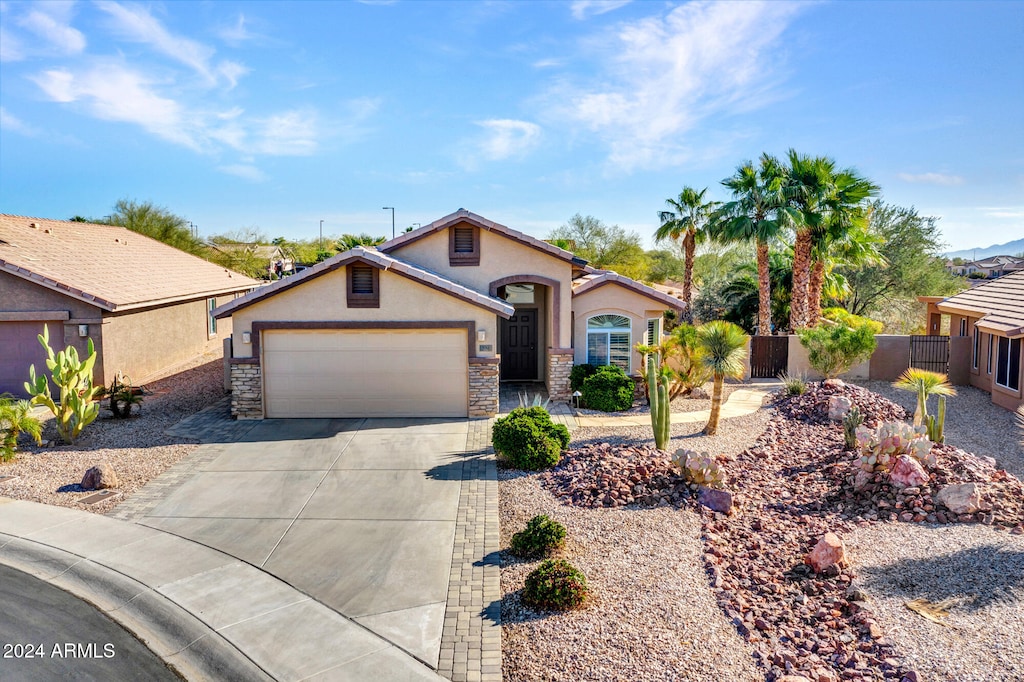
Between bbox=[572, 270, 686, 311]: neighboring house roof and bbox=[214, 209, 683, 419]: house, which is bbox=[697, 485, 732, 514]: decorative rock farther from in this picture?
bbox=[572, 270, 686, 311]: neighboring house roof

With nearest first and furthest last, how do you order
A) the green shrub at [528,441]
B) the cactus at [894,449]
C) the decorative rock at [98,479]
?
1. the cactus at [894,449]
2. the decorative rock at [98,479]
3. the green shrub at [528,441]

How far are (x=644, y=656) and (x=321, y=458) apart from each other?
28.3 feet

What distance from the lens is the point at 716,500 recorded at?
1041 cm

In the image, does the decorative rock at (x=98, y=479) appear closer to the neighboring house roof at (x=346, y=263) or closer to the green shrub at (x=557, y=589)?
the neighboring house roof at (x=346, y=263)

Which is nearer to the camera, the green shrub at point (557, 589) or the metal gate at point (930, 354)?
the green shrub at point (557, 589)

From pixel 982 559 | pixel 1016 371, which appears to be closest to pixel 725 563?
pixel 982 559

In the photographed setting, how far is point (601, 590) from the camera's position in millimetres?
7891

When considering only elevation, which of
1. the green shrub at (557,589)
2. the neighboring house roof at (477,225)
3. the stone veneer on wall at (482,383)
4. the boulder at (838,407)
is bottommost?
the green shrub at (557,589)

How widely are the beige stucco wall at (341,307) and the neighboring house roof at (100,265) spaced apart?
524cm

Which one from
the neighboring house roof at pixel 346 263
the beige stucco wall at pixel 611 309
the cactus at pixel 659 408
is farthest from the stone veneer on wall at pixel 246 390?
the cactus at pixel 659 408

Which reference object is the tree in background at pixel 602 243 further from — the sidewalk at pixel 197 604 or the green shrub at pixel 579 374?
the sidewalk at pixel 197 604

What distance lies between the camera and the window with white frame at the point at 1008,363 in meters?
18.0

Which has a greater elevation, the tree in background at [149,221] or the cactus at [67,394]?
the tree in background at [149,221]

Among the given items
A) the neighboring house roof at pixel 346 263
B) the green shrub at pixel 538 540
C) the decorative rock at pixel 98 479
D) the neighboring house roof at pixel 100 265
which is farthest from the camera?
the neighboring house roof at pixel 100 265
